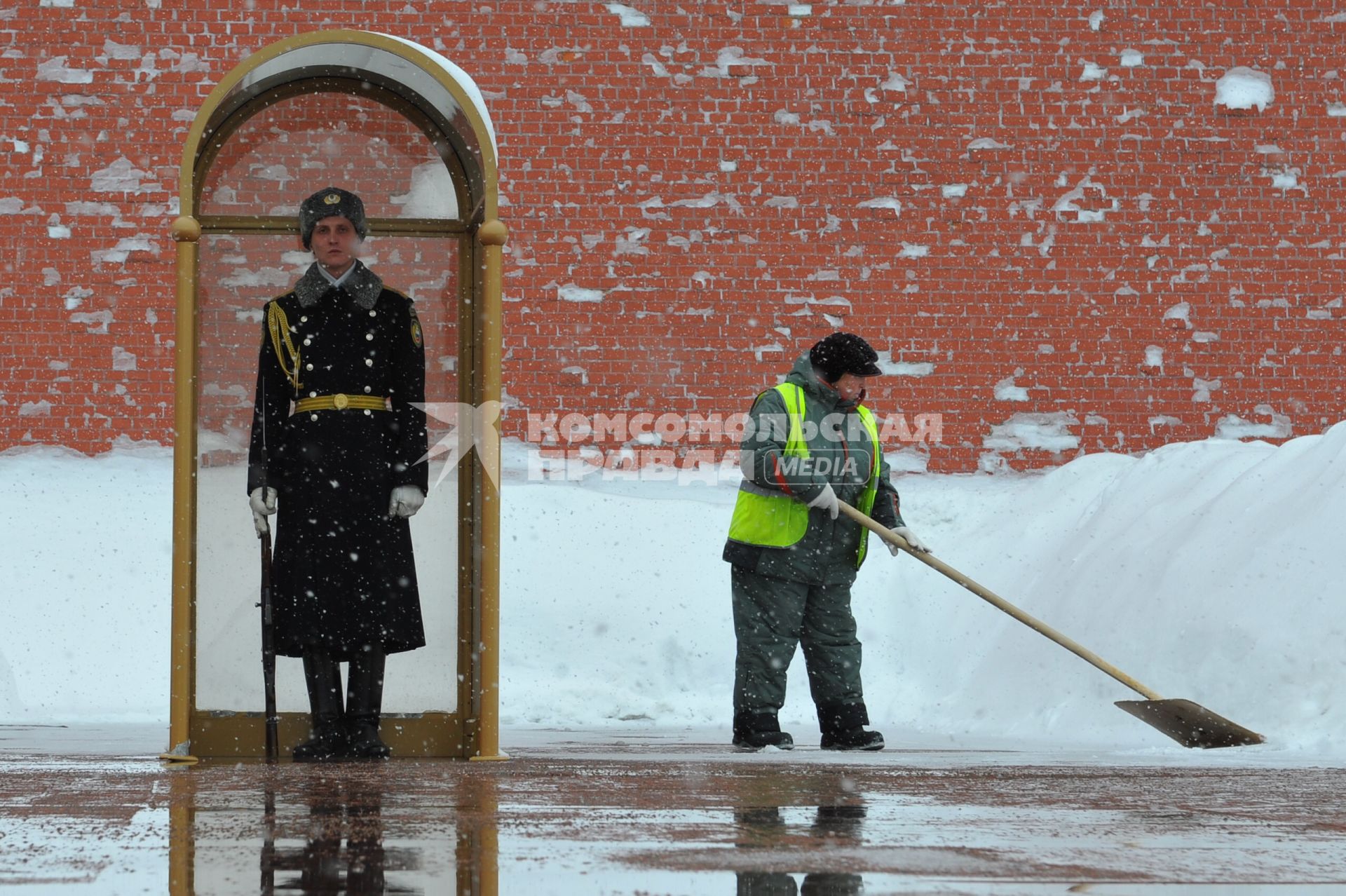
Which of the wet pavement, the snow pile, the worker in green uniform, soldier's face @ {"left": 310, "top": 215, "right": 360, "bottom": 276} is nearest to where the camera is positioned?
the wet pavement

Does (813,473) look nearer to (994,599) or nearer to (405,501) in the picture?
(994,599)

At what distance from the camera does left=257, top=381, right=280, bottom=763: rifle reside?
504 centimetres

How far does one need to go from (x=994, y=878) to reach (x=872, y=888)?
0.23m

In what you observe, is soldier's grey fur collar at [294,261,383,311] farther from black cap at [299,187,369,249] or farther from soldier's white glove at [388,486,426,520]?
soldier's white glove at [388,486,426,520]

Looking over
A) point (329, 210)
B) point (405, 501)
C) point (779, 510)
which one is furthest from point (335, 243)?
point (779, 510)

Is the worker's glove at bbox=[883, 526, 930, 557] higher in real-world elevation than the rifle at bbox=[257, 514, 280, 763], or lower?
higher

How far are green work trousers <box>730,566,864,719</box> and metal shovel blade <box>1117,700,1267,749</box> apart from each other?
103 cm

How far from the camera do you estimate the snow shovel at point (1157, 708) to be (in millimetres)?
6004

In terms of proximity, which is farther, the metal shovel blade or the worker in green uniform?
the worker in green uniform

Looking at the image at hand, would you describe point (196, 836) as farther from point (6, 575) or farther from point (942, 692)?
point (6, 575)

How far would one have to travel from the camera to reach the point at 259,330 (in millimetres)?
5246

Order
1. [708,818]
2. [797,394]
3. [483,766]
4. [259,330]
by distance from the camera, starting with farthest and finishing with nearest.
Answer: [797,394] < [259,330] < [483,766] < [708,818]

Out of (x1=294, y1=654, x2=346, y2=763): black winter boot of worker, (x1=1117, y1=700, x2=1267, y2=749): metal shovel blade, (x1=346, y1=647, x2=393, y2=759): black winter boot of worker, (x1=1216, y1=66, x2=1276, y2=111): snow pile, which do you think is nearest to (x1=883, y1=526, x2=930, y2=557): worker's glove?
(x1=1117, y1=700, x2=1267, y2=749): metal shovel blade

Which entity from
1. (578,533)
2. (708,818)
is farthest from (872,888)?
Result: (578,533)
